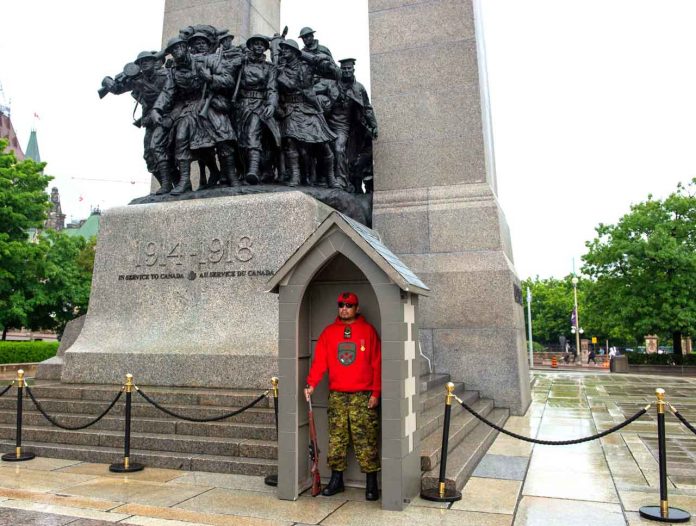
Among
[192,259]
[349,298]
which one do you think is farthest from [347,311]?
[192,259]

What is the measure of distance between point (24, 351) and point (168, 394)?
21639 millimetres

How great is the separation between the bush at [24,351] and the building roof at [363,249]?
78.5 feet

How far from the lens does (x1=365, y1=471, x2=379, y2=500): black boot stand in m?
5.60

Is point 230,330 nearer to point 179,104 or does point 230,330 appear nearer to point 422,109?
point 179,104

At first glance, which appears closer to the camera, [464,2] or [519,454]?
[519,454]

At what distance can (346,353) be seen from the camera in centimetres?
571

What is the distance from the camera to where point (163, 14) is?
16656 mm

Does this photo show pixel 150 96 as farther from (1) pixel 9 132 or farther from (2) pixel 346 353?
(1) pixel 9 132

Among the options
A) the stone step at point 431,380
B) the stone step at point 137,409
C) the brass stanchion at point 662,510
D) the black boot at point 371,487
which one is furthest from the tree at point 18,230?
the brass stanchion at point 662,510

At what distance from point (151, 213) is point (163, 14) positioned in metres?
8.72

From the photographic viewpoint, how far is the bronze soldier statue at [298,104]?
1122 centimetres

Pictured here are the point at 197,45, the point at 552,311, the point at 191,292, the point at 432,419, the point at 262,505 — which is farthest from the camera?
the point at 552,311

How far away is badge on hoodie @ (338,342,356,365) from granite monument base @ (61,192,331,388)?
314cm

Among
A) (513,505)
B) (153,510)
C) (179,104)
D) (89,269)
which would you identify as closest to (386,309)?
(513,505)
